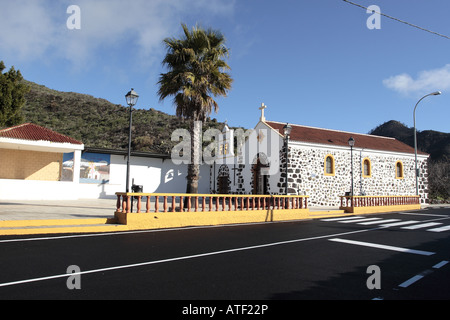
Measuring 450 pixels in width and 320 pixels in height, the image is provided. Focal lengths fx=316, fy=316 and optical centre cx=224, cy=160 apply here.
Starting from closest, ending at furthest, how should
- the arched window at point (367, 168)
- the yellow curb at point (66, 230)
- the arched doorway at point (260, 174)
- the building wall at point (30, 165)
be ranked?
the yellow curb at point (66, 230) < the building wall at point (30, 165) < the arched doorway at point (260, 174) < the arched window at point (367, 168)

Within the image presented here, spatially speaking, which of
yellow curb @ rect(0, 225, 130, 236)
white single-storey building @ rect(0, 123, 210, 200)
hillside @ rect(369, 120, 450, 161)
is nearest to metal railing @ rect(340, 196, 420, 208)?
yellow curb @ rect(0, 225, 130, 236)

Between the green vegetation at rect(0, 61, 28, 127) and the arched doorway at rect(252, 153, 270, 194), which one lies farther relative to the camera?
the arched doorway at rect(252, 153, 270, 194)

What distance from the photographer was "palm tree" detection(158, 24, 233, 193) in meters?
13.6

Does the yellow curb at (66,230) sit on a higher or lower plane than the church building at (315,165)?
lower

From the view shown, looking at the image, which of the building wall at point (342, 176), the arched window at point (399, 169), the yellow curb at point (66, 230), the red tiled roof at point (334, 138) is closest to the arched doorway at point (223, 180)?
the red tiled roof at point (334, 138)

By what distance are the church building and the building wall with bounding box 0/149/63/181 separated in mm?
13000

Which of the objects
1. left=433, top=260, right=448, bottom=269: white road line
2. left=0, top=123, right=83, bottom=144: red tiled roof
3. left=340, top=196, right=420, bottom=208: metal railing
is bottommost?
left=433, top=260, right=448, bottom=269: white road line

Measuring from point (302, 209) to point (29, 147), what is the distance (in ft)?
57.1

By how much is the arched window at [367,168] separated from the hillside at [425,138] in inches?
1459

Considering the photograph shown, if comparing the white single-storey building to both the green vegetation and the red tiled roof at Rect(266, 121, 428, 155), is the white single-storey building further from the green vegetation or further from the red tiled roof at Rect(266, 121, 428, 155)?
the red tiled roof at Rect(266, 121, 428, 155)

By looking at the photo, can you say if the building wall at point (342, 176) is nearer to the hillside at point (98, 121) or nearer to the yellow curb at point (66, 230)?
the yellow curb at point (66, 230)

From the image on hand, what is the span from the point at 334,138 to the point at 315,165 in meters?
4.28

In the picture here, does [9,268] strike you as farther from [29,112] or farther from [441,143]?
[441,143]

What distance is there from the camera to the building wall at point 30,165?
20953 mm
